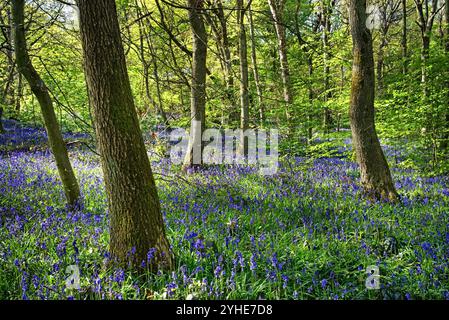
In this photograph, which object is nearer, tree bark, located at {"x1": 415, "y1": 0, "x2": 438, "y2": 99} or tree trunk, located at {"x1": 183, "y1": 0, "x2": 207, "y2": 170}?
tree bark, located at {"x1": 415, "y1": 0, "x2": 438, "y2": 99}

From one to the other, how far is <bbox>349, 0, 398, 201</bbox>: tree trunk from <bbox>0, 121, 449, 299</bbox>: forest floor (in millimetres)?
379

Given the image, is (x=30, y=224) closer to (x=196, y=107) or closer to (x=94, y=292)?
(x=94, y=292)

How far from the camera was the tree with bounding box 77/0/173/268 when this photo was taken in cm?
287

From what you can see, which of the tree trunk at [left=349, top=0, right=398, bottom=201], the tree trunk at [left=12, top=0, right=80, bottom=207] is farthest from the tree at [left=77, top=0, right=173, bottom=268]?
the tree trunk at [left=349, top=0, right=398, bottom=201]

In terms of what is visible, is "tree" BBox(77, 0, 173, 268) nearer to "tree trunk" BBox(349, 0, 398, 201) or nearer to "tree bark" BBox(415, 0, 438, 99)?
"tree trunk" BBox(349, 0, 398, 201)

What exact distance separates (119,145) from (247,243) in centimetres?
195

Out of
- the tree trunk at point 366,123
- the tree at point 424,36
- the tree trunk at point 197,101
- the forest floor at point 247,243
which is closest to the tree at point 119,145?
the forest floor at point 247,243

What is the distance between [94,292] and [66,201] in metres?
3.38

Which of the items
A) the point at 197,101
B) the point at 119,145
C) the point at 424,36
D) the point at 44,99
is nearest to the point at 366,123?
the point at 197,101

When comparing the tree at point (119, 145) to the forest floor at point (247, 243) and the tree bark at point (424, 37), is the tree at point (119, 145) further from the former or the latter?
the tree bark at point (424, 37)

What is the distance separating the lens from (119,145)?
3000 mm

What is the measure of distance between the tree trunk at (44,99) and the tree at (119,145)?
2.22 meters

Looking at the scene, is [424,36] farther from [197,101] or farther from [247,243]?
[247,243]

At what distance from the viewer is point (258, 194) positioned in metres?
6.29
